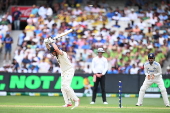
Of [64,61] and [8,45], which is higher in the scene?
[8,45]

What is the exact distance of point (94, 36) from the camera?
1027 inches

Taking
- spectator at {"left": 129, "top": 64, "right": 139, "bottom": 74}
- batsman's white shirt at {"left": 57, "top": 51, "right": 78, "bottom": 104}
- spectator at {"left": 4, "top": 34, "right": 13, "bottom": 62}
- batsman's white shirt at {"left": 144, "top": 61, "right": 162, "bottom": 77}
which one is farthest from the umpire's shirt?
spectator at {"left": 4, "top": 34, "right": 13, "bottom": 62}

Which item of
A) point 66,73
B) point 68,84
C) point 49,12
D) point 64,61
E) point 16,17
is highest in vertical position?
point 49,12

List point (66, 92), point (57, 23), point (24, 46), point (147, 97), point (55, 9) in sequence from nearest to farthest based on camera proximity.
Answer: point (66, 92), point (147, 97), point (24, 46), point (57, 23), point (55, 9)

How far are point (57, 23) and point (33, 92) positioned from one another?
24.0ft

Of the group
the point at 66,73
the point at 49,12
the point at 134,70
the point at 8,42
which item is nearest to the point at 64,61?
the point at 66,73

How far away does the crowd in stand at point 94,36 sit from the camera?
2414 cm

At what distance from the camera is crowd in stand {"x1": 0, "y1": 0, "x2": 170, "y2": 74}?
2414 centimetres

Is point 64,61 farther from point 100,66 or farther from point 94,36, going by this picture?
point 94,36

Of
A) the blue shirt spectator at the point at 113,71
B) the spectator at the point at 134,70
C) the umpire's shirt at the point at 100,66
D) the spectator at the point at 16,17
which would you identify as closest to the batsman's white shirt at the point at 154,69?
the umpire's shirt at the point at 100,66

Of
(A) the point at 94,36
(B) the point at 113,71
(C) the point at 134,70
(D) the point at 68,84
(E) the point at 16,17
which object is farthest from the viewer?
(E) the point at 16,17

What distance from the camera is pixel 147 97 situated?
21.6 m

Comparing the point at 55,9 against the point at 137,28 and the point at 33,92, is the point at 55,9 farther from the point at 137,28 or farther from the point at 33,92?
the point at 33,92

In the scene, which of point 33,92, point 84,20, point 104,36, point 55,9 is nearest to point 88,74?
point 33,92
